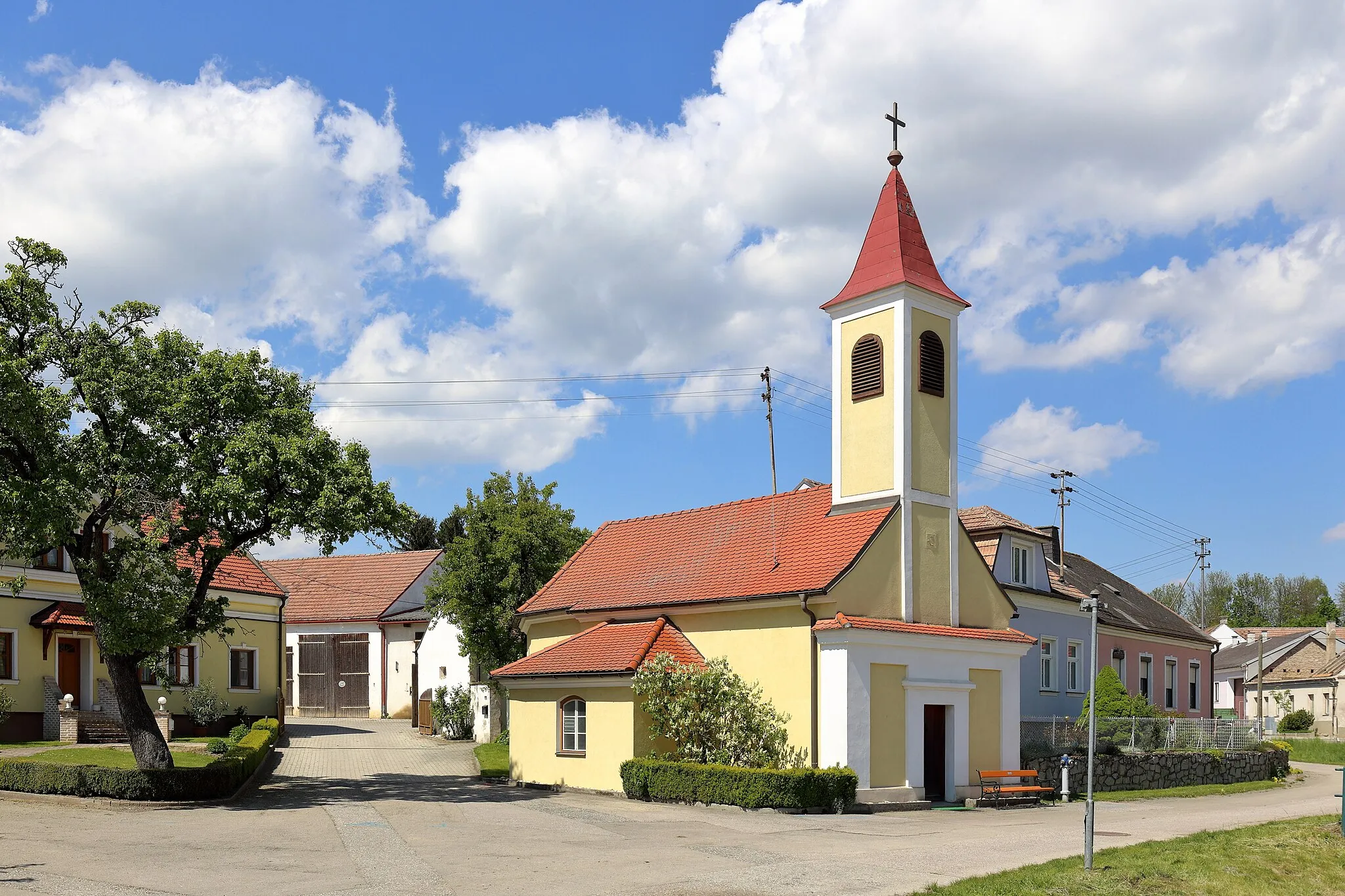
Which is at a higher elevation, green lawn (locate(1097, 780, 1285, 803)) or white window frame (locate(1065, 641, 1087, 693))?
white window frame (locate(1065, 641, 1087, 693))

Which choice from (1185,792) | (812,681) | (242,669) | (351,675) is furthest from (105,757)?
(1185,792)

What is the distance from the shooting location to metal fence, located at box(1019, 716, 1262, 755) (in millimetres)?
33281

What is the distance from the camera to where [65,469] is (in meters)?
22.0

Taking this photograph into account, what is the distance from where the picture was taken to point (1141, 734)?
34.3 m

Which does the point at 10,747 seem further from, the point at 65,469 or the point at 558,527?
the point at 558,527

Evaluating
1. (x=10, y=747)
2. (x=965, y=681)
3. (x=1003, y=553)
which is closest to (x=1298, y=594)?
(x=1003, y=553)

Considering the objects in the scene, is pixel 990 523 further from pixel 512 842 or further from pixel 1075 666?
pixel 512 842

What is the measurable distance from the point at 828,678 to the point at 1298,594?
11801cm

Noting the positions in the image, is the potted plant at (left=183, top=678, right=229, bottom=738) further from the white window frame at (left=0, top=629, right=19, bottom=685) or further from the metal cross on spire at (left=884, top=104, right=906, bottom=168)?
the metal cross on spire at (left=884, top=104, right=906, bottom=168)

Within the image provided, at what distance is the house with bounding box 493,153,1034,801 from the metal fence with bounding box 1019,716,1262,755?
620 centimetres

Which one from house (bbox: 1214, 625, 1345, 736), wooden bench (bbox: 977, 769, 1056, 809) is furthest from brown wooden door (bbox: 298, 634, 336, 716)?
house (bbox: 1214, 625, 1345, 736)

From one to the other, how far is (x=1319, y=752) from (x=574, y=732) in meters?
36.2

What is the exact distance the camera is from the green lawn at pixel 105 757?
25.3 m

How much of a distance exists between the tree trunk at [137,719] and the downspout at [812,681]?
13328 mm
